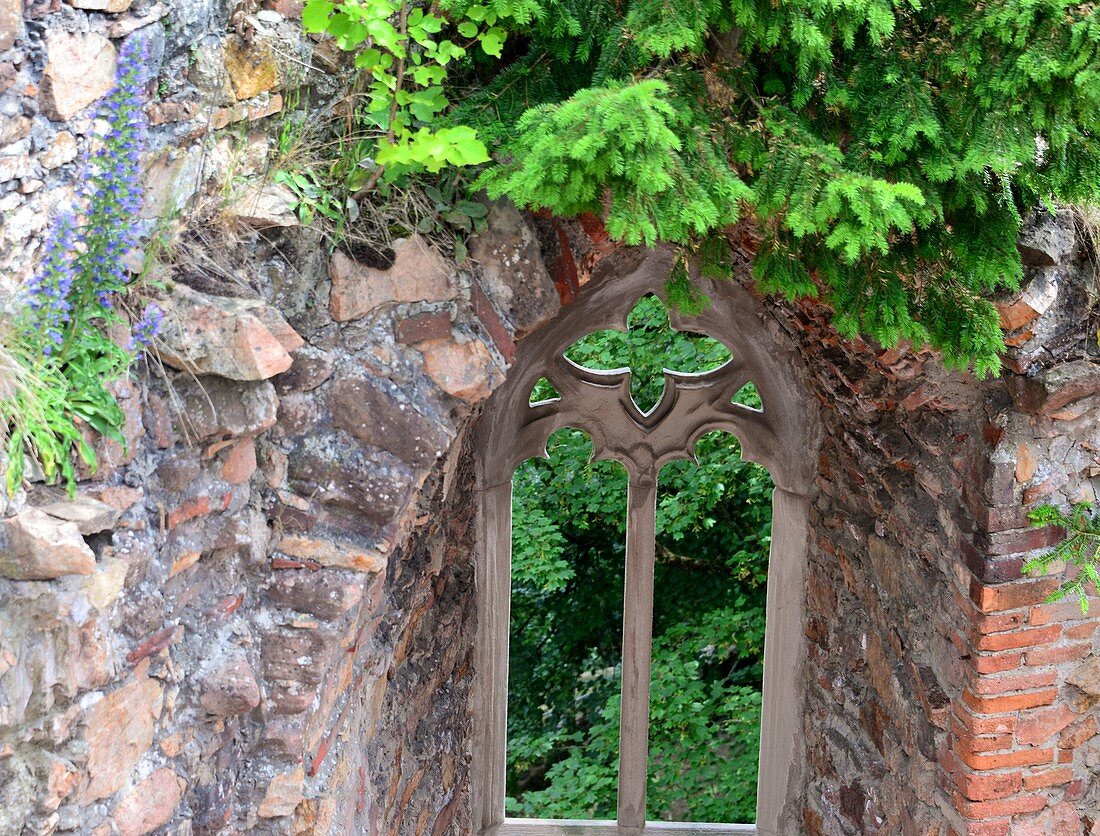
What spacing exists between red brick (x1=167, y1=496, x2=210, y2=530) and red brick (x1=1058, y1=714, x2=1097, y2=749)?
2627mm

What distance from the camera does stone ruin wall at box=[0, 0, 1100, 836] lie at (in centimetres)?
198

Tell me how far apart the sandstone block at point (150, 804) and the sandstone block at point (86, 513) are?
0.56 m

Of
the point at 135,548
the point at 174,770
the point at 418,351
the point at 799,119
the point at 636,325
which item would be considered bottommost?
the point at 174,770

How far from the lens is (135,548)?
2102 mm

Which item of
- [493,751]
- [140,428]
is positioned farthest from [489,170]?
[493,751]

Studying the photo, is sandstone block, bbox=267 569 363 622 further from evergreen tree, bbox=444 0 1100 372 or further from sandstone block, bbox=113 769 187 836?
evergreen tree, bbox=444 0 1100 372

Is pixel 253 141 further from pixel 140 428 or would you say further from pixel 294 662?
pixel 294 662

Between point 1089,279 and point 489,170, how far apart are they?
1.68m

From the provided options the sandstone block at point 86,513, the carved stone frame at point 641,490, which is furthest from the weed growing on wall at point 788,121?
the carved stone frame at point 641,490

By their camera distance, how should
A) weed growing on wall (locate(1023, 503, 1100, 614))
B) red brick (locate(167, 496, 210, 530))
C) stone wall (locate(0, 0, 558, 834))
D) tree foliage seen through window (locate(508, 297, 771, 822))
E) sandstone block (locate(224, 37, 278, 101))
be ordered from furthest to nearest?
tree foliage seen through window (locate(508, 297, 771, 822))
weed growing on wall (locate(1023, 503, 1100, 614))
sandstone block (locate(224, 37, 278, 101))
red brick (locate(167, 496, 210, 530))
stone wall (locate(0, 0, 558, 834))

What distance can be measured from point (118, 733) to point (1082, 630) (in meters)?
2.70

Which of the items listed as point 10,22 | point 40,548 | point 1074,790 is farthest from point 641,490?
point 10,22

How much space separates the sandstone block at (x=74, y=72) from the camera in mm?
1960

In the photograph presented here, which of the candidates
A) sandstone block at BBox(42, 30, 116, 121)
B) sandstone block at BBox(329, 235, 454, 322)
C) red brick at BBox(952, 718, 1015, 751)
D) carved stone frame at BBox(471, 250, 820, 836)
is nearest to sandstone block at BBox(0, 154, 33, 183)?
sandstone block at BBox(42, 30, 116, 121)
